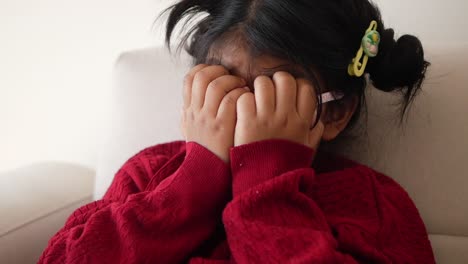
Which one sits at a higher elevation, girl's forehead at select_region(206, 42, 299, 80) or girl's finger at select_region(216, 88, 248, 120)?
girl's forehead at select_region(206, 42, 299, 80)

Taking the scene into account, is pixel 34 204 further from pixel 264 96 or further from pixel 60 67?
pixel 60 67

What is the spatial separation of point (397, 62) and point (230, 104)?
0.26 metres

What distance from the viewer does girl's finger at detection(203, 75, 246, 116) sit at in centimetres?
58

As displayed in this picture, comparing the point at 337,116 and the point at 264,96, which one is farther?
the point at 337,116

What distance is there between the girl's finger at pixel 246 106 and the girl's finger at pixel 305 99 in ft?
0.21

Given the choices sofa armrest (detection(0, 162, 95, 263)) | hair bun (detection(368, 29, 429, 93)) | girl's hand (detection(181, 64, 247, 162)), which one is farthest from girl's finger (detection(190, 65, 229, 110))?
sofa armrest (detection(0, 162, 95, 263))

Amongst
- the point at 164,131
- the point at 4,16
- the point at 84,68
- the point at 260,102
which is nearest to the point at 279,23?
the point at 260,102

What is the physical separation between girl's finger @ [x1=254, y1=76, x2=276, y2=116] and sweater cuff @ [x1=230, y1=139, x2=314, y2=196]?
0.13ft

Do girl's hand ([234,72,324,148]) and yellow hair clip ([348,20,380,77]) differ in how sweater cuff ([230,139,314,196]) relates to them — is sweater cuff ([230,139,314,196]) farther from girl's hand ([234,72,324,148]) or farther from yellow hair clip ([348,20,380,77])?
yellow hair clip ([348,20,380,77])

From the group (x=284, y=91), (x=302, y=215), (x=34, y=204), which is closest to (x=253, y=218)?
(x=302, y=215)

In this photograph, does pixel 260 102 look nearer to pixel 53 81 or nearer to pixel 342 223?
pixel 342 223

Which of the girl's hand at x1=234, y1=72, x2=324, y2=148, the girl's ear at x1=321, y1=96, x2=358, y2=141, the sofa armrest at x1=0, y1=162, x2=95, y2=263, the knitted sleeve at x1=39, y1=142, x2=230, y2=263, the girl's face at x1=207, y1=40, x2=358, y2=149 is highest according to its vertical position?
the girl's face at x1=207, y1=40, x2=358, y2=149

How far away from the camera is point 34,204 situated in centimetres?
76

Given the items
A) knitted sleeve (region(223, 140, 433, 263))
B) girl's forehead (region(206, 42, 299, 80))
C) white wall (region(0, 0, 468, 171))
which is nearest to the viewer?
knitted sleeve (region(223, 140, 433, 263))
